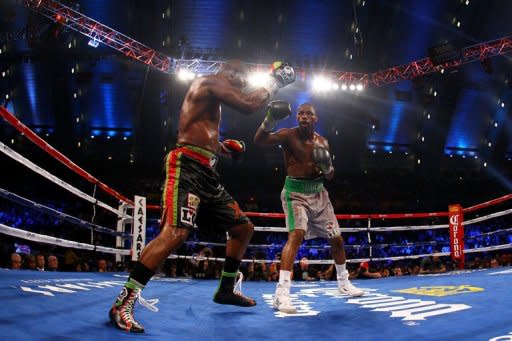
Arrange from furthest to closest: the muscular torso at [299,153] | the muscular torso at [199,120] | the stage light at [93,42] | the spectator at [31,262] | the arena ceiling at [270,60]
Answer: the arena ceiling at [270,60] < the stage light at [93,42] < the spectator at [31,262] < the muscular torso at [299,153] < the muscular torso at [199,120]

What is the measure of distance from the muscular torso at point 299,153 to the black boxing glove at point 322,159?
74 millimetres

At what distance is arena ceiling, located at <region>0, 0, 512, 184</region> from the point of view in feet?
39.2

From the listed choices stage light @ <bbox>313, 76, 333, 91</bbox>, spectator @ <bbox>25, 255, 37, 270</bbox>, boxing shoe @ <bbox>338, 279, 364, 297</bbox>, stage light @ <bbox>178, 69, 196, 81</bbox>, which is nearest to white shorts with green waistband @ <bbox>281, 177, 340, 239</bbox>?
boxing shoe @ <bbox>338, 279, 364, 297</bbox>

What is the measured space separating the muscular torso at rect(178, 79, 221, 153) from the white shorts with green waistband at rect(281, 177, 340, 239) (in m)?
0.77

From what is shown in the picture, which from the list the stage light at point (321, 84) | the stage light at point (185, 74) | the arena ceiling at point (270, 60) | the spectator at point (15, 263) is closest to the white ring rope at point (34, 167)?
the spectator at point (15, 263)

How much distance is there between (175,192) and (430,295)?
61.1 inches

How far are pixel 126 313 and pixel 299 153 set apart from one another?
1547 millimetres

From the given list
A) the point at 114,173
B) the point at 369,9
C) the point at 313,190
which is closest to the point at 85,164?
the point at 114,173

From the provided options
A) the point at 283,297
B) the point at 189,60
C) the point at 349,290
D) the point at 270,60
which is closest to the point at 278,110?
the point at 283,297

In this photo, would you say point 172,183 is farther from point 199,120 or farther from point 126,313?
point 126,313

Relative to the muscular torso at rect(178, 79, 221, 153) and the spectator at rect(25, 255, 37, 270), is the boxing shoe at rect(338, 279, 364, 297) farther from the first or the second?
the spectator at rect(25, 255, 37, 270)

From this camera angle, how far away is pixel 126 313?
5.09 feet

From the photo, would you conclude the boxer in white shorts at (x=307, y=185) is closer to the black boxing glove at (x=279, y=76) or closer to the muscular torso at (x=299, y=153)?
the muscular torso at (x=299, y=153)

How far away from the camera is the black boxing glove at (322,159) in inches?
101
